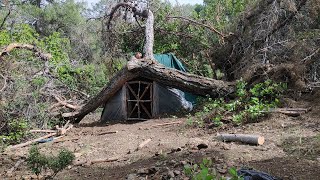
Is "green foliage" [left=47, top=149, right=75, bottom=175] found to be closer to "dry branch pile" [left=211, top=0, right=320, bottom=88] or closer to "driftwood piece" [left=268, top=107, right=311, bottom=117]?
"driftwood piece" [left=268, top=107, right=311, bottom=117]

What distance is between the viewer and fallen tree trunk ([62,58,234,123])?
9625 millimetres

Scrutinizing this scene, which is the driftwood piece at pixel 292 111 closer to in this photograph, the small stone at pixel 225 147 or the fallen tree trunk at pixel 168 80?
the small stone at pixel 225 147

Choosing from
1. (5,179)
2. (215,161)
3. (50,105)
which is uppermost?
(50,105)

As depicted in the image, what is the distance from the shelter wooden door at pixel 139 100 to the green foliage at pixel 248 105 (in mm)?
2569

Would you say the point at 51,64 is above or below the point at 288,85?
above

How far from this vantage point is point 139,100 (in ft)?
34.6

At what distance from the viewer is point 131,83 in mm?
10711

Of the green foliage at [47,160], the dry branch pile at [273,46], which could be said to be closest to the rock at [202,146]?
the green foliage at [47,160]

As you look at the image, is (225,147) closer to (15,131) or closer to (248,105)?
(248,105)

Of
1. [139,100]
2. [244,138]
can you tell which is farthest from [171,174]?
[139,100]

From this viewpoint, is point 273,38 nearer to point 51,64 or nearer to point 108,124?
point 108,124

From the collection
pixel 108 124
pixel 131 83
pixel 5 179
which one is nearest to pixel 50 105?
pixel 108 124

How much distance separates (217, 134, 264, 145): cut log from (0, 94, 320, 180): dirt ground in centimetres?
11

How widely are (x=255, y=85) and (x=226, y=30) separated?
12.8ft
